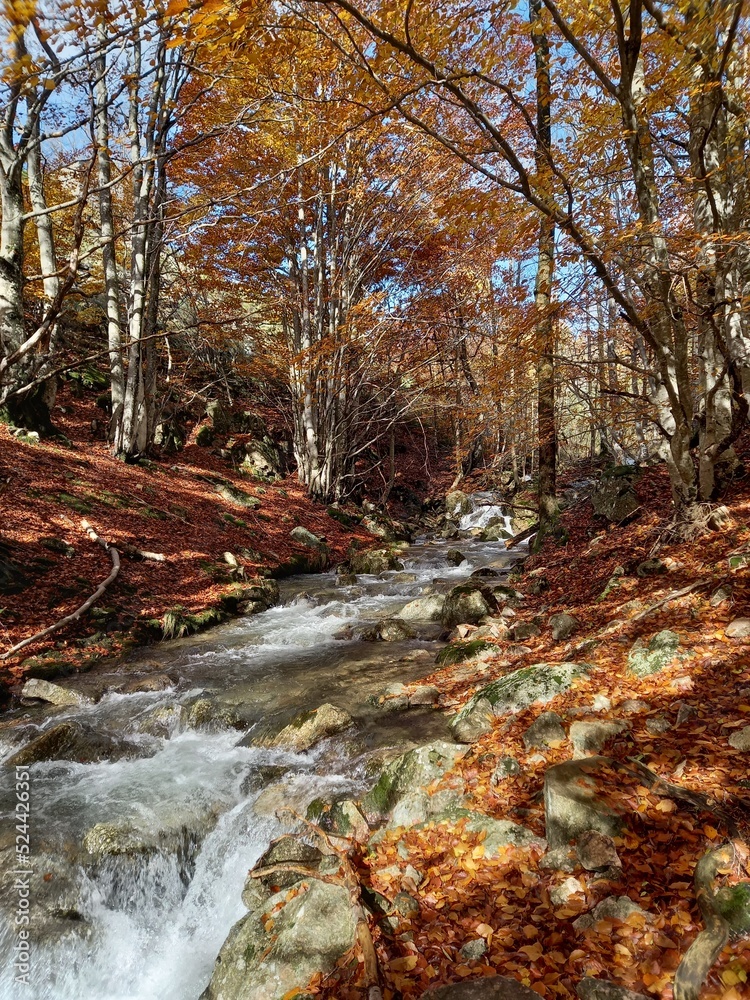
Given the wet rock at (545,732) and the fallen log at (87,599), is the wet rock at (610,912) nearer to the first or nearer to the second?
→ the wet rock at (545,732)

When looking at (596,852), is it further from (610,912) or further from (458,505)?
(458,505)

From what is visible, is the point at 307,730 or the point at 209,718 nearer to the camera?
the point at 307,730

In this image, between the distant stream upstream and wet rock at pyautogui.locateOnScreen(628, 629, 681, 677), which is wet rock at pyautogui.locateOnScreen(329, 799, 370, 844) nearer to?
the distant stream upstream

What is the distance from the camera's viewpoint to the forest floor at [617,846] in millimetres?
2166

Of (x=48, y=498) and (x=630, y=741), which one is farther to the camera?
(x=48, y=498)

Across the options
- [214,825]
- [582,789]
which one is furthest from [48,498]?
[582,789]

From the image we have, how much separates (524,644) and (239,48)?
7.11 metres

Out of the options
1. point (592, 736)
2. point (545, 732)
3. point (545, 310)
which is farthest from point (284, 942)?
point (545, 310)

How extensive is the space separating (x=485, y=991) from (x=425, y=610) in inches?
260

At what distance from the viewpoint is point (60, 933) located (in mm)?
3086

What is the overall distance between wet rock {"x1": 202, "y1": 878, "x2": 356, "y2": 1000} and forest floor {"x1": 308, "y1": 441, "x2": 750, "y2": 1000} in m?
0.13

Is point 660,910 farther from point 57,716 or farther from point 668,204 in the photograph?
point 668,204

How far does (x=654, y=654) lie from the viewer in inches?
164

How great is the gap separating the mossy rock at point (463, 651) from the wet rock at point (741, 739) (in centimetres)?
307
